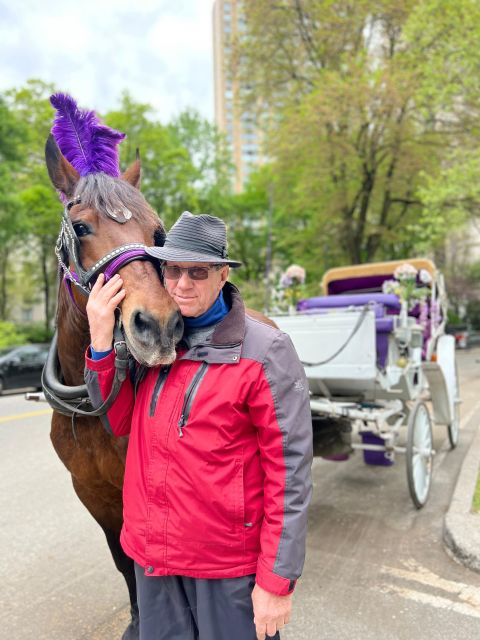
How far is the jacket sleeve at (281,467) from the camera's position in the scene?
156cm

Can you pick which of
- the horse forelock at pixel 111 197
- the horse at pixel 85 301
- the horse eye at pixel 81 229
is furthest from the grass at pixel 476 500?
the horse eye at pixel 81 229

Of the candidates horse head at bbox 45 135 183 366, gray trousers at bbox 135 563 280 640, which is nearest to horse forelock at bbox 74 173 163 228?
horse head at bbox 45 135 183 366

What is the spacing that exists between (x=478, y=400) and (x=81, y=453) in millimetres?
10828

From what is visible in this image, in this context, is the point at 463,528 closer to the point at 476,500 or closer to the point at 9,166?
the point at 476,500

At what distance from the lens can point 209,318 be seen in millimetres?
1810

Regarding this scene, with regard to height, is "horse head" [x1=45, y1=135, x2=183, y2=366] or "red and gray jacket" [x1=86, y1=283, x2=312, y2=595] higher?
"horse head" [x1=45, y1=135, x2=183, y2=366]

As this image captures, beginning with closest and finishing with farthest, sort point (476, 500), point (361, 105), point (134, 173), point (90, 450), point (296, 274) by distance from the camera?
point (90, 450) < point (134, 173) < point (476, 500) < point (296, 274) < point (361, 105)

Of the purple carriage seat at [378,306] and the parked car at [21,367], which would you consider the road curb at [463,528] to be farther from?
the parked car at [21,367]

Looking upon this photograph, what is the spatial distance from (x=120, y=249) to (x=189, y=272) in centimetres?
40

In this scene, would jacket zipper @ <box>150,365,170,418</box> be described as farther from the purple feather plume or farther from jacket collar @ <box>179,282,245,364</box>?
the purple feather plume

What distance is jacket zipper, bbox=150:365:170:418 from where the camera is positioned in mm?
1757

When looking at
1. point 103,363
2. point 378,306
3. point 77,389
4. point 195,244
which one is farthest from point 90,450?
point 378,306

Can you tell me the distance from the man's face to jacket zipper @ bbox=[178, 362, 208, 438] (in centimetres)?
22

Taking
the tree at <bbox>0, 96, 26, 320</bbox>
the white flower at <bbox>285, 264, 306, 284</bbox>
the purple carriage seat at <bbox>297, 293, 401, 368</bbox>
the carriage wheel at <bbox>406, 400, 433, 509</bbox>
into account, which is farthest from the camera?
the tree at <bbox>0, 96, 26, 320</bbox>
